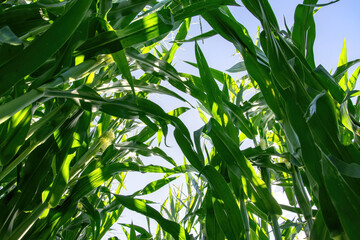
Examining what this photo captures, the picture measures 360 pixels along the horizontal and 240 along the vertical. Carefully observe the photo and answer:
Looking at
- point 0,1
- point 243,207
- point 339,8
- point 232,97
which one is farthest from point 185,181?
point 0,1

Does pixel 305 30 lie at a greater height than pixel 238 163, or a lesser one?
greater

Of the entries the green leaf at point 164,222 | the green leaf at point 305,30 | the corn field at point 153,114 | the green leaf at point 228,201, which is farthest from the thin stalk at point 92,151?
the green leaf at point 305,30

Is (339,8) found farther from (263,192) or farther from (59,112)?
(59,112)

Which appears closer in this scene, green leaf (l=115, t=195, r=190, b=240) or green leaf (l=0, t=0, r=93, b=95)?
green leaf (l=0, t=0, r=93, b=95)

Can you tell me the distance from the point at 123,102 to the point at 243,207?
31cm

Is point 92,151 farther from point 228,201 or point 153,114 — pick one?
point 228,201

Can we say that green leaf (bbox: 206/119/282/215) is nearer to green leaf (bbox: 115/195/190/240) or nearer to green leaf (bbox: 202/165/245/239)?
green leaf (bbox: 202/165/245/239)

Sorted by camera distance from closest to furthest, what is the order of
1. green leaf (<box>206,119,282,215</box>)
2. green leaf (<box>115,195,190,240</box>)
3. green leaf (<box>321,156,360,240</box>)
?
green leaf (<box>321,156,360,240</box>) → green leaf (<box>206,119,282,215</box>) → green leaf (<box>115,195,190,240</box>)

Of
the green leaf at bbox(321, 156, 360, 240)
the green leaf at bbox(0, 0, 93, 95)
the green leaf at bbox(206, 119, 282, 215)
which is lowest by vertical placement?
the green leaf at bbox(321, 156, 360, 240)

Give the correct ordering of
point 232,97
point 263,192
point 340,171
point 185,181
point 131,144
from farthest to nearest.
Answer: point 185,181, point 232,97, point 131,144, point 263,192, point 340,171

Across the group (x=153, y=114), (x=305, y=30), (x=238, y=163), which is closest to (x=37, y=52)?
(x=153, y=114)

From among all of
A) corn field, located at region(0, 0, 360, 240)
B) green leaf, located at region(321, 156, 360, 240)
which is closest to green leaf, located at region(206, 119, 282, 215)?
corn field, located at region(0, 0, 360, 240)

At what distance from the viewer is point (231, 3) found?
2.18 ft

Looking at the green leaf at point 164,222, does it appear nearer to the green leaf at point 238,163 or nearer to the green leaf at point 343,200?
the green leaf at point 238,163
